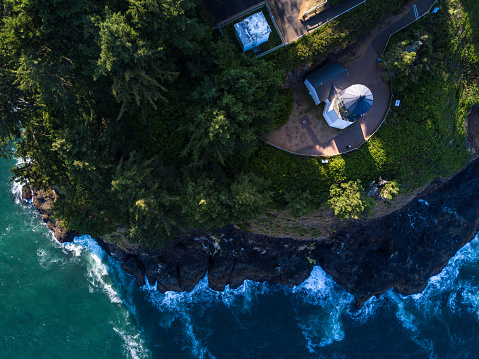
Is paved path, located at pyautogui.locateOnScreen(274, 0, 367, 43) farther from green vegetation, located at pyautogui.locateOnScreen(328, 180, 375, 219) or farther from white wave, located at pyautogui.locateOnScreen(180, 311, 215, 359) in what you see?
white wave, located at pyautogui.locateOnScreen(180, 311, 215, 359)

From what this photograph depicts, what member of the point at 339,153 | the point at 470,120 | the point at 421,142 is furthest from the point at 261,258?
the point at 470,120

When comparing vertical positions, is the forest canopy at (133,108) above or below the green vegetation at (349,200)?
above

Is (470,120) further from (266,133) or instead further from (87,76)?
(87,76)

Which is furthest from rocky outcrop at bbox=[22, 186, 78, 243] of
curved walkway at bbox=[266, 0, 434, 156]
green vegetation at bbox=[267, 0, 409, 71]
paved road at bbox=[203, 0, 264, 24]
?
green vegetation at bbox=[267, 0, 409, 71]

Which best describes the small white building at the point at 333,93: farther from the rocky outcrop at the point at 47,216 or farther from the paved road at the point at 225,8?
the rocky outcrop at the point at 47,216

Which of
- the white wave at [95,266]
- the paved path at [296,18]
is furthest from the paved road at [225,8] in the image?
the white wave at [95,266]
